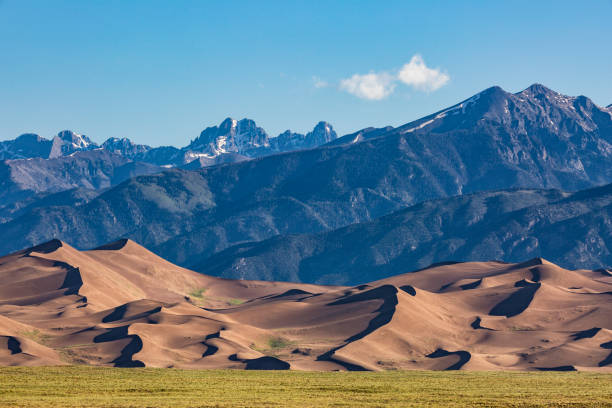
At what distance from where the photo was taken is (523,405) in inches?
3711

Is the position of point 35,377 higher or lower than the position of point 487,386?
higher

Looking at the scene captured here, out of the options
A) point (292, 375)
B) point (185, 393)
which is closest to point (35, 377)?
point (185, 393)

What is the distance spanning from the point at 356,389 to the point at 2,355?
91637 mm

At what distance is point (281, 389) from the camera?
120 m

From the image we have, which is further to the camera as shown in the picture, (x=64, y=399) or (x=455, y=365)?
(x=455, y=365)

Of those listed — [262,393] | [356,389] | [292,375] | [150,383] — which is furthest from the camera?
[292,375]

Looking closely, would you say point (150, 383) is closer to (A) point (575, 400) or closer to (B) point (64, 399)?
(B) point (64, 399)

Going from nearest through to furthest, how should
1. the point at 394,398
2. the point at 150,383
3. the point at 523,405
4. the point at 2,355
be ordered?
the point at 523,405
the point at 394,398
the point at 150,383
the point at 2,355

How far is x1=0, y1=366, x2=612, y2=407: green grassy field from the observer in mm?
96756

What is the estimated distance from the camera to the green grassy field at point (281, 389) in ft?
317

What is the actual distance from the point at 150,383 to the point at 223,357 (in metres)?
72.3

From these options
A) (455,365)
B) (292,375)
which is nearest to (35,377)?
(292,375)

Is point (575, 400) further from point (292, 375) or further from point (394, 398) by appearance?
point (292, 375)

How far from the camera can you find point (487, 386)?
129250 millimetres
